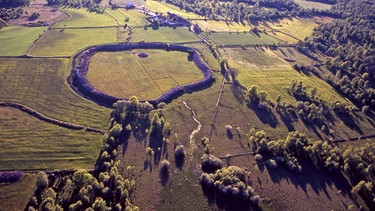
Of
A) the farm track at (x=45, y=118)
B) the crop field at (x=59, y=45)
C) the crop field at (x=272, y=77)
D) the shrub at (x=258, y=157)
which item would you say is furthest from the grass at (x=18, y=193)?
the crop field at (x=272, y=77)

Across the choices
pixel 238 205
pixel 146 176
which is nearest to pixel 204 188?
pixel 238 205

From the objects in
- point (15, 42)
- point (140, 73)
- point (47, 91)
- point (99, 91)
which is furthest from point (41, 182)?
point (15, 42)

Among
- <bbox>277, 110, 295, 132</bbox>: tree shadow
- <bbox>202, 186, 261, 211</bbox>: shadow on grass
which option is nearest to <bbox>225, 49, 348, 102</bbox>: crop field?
<bbox>277, 110, 295, 132</bbox>: tree shadow

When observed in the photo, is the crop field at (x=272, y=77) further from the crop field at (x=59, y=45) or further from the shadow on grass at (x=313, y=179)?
the crop field at (x=59, y=45)

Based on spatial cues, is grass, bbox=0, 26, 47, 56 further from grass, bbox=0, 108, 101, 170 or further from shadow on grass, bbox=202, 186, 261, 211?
shadow on grass, bbox=202, 186, 261, 211

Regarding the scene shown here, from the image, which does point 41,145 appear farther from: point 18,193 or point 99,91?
point 99,91

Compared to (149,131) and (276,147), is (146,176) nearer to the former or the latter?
→ (149,131)
